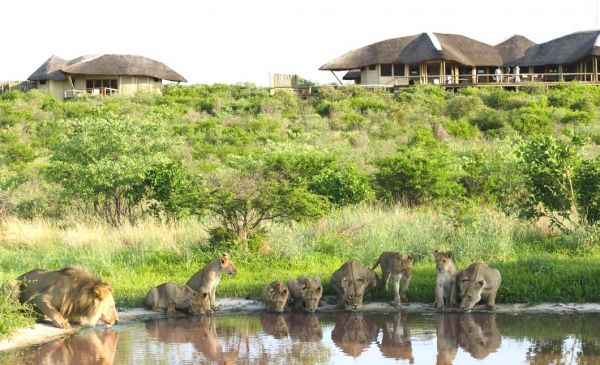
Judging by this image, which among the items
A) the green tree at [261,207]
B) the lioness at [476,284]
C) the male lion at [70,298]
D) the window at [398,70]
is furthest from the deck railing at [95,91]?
the lioness at [476,284]

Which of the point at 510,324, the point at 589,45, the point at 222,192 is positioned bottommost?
the point at 510,324

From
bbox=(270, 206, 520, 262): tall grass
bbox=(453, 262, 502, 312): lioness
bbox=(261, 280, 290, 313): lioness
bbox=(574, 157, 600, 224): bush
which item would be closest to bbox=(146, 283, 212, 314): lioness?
bbox=(261, 280, 290, 313): lioness

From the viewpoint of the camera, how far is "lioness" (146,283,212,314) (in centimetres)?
1285

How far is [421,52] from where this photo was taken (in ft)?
203

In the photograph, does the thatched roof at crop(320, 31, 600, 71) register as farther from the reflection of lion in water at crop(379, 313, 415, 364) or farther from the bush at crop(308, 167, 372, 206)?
the reflection of lion in water at crop(379, 313, 415, 364)

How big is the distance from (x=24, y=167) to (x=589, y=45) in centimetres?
4091

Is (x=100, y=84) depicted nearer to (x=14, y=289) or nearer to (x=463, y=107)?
(x=463, y=107)

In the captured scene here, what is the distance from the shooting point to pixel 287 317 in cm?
1268

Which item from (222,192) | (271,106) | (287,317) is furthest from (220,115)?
(287,317)

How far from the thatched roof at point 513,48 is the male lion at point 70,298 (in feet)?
180

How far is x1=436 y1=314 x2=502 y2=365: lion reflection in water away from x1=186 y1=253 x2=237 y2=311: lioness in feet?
10.2

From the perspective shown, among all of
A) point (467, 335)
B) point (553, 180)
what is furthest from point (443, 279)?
point (553, 180)

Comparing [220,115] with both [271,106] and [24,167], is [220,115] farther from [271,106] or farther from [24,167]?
[24,167]

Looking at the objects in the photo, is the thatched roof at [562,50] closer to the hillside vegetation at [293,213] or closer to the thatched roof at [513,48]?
the thatched roof at [513,48]
